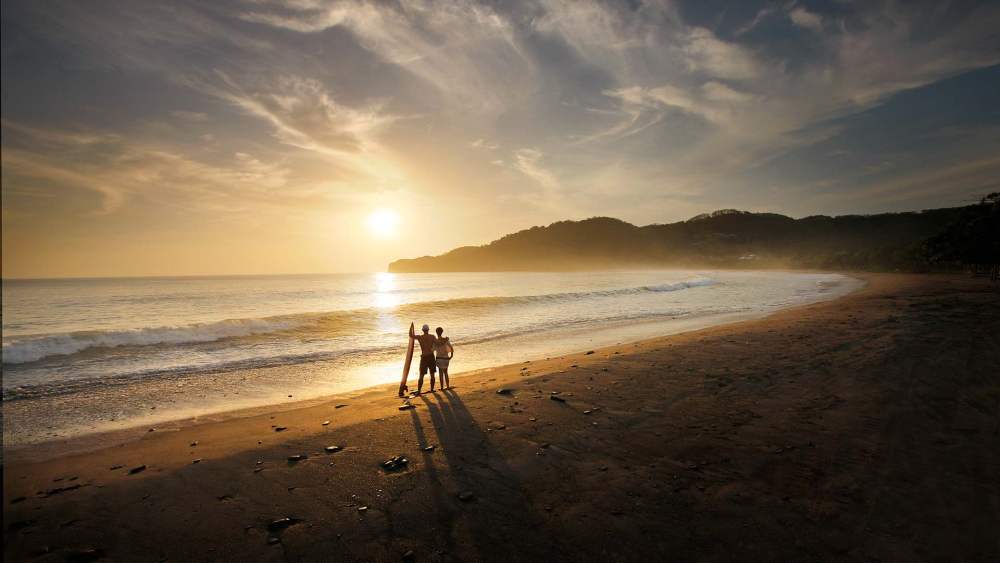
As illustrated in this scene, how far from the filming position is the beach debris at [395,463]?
878 centimetres

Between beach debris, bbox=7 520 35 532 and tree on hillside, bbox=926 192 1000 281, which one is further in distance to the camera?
tree on hillside, bbox=926 192 1000 281

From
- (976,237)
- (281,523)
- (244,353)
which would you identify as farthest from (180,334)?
(976,237)

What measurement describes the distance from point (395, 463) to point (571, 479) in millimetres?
3175

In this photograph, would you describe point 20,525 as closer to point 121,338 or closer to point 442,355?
point 442,355

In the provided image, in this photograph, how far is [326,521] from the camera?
7.37m

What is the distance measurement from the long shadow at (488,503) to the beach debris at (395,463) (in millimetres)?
715

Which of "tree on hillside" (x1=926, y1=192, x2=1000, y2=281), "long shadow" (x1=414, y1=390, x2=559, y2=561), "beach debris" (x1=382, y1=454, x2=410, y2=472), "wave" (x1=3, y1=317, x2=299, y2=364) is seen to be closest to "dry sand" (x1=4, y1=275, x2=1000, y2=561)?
"long shadow" (x1=414, y1=390, x2=559, y2=561)

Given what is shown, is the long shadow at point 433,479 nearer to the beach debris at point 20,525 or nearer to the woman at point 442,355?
the woman at point 442,355

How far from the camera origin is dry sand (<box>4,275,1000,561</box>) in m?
6.84

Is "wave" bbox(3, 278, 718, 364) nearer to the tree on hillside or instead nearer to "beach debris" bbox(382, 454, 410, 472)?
"beach debris" bbox(382, 454, 410, 472)

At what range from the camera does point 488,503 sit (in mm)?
7660

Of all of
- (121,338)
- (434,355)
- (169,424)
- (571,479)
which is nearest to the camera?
(571,479)

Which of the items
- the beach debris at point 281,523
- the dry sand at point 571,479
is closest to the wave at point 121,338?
the dry sand at point 571,479

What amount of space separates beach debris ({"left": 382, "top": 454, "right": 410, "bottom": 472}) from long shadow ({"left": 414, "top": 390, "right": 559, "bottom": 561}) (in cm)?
72
